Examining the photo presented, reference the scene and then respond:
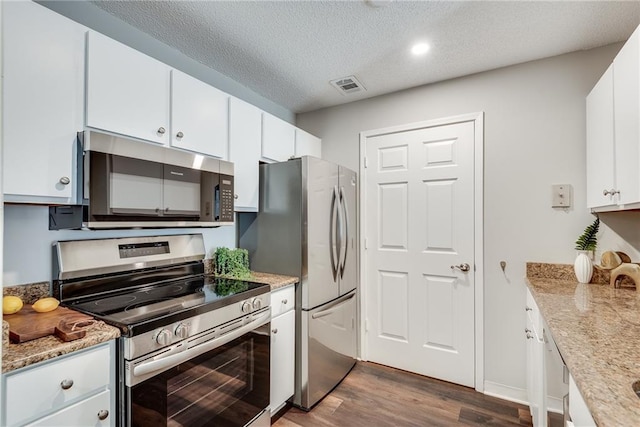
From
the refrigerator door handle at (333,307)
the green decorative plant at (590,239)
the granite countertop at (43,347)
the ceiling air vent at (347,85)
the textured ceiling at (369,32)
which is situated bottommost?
the refrigerator door handle at (333,307)

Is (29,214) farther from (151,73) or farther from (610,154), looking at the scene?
(610,154)

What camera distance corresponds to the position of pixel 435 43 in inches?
78.7

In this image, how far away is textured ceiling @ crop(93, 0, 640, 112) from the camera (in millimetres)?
1666

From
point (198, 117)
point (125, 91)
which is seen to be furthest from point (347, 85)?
point (125, 91)

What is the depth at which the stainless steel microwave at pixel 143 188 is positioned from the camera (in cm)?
135

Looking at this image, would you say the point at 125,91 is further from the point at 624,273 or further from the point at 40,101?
the point at 624,273

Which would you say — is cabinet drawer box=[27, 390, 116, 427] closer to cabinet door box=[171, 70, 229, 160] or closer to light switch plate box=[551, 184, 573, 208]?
cabinet door box=[171, 70, 229, 160]

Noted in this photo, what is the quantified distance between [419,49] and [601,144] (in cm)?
119

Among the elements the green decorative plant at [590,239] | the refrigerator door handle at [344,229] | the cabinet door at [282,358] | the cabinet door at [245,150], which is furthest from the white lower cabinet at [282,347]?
the green decorative plant at [590,239]

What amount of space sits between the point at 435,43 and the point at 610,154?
45.5 inches

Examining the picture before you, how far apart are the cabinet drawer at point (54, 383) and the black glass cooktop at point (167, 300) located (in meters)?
0.15

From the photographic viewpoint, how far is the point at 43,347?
3.36ft

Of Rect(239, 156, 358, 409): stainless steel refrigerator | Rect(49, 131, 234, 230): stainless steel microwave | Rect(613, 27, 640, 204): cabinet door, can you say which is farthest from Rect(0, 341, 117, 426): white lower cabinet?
Rect(613, 27, 640, 204): cabinet door

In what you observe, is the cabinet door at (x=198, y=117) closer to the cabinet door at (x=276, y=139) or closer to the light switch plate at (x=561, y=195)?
the cabinet door at (x=276, y=139)
